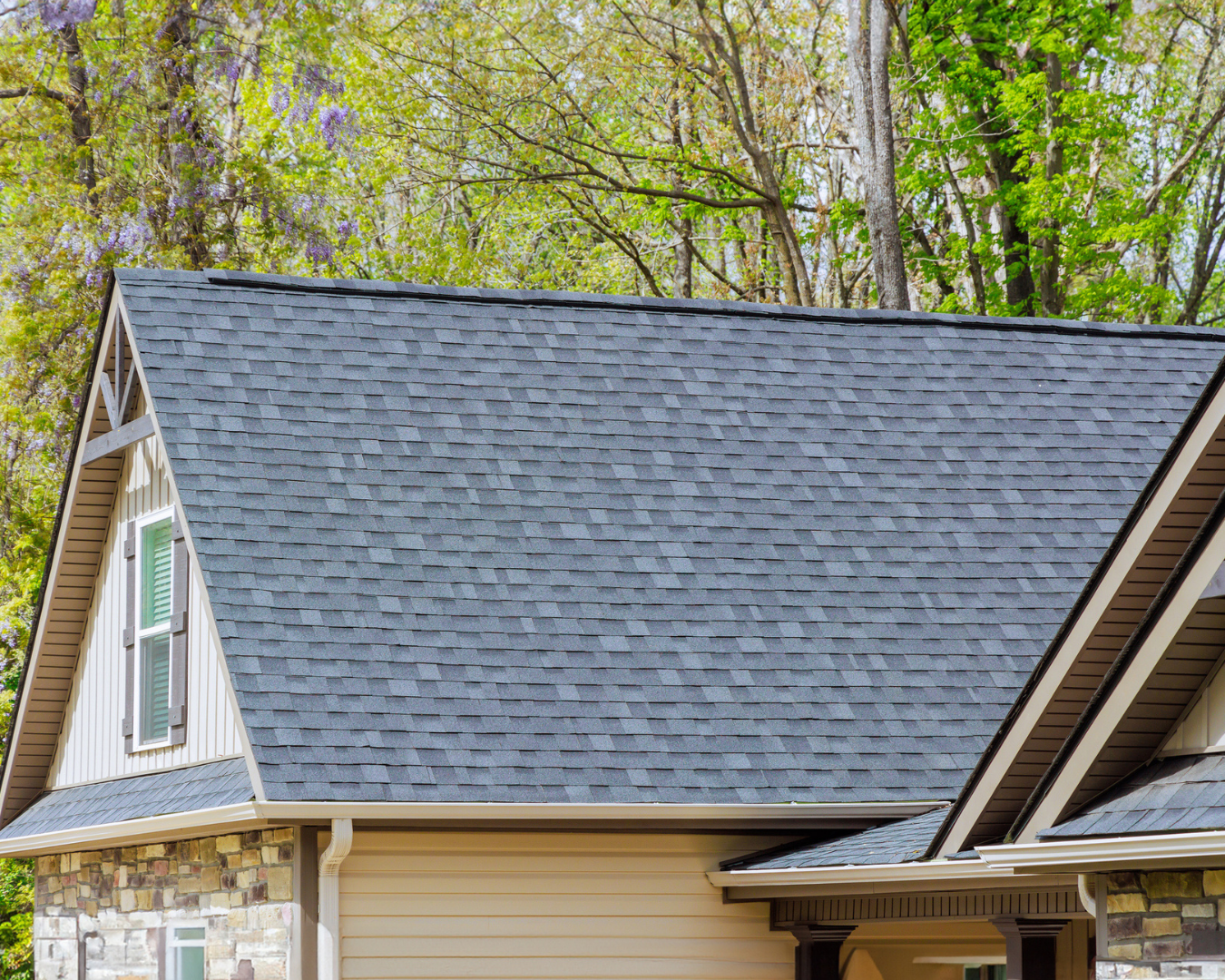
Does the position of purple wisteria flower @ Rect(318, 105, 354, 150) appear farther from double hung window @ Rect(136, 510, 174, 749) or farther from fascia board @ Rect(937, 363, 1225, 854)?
fascia board @ Rect(937, 363, 1225, 854)

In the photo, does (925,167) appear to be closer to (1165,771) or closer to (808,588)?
(808,588)

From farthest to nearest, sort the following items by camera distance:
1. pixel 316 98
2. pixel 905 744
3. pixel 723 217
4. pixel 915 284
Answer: pixel 723 217, pixel 915 284, pixel 316 98, pixel 905 744

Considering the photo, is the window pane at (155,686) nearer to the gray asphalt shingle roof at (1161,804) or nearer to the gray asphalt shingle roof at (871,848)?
the gray asphalt shingle roof at (871,848)

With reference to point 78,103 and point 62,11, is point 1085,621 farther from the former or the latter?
point 78,103

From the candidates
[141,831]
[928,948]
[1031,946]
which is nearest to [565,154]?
[141,831]

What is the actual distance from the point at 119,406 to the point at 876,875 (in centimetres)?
622

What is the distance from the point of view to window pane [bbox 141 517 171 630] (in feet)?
36.1

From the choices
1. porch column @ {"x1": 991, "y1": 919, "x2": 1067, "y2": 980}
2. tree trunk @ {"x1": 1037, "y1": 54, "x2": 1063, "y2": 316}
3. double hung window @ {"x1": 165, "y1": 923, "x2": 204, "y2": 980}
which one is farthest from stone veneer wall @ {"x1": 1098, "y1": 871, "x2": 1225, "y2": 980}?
tree trunk @ {"x1": 1037, "y1": 54, "x2": 1063, "y2": 316}

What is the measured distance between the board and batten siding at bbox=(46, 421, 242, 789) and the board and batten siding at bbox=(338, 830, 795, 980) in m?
1.48

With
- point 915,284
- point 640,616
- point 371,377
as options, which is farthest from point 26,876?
point 915,284

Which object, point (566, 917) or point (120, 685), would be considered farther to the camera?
point (120, 685)

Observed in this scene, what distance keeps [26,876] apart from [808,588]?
12450 millimetres

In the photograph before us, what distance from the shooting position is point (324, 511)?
32.4 feet

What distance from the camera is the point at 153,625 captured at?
1104 centimetres
